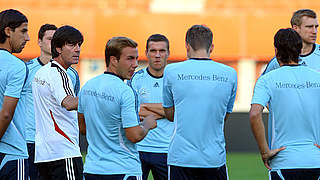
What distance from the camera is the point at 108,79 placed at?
4.45 meters

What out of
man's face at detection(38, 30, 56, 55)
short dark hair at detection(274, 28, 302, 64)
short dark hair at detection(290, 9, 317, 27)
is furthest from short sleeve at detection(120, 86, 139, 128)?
man's face at detection(38, 30, 56, 55)

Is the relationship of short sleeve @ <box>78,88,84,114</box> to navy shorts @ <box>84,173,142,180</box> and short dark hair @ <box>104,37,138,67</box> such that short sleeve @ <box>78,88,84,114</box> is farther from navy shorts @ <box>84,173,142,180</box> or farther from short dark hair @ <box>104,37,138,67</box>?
navy shorts @ <box>84,173,142,180</box>

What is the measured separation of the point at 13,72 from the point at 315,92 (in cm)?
231

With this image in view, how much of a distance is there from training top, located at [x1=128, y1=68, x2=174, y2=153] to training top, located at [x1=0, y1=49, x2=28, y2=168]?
1912 millimetres

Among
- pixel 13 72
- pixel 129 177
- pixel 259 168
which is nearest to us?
pixel 129 177

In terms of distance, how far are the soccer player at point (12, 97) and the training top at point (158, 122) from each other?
1906mm

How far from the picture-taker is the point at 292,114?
4.45 meters

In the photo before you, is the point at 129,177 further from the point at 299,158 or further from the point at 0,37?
the point at 0,37

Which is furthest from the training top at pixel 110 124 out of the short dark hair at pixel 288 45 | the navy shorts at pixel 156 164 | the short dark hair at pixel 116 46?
the navy shorts at pixel 156 164

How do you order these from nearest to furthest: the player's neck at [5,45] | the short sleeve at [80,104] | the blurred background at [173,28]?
the short sleeve at [80,104] < the player's neck at [5,45] < the blurred background at [173,28]

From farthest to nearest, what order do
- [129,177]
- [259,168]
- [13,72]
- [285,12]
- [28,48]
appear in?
[285,12] → [28,48] → [259,168] → [13,72] → [129,177]

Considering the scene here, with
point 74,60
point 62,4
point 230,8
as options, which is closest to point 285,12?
point 230,8

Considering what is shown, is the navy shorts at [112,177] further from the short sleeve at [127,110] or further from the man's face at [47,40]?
the man's face at [47,40]

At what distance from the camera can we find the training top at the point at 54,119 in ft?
15.7
